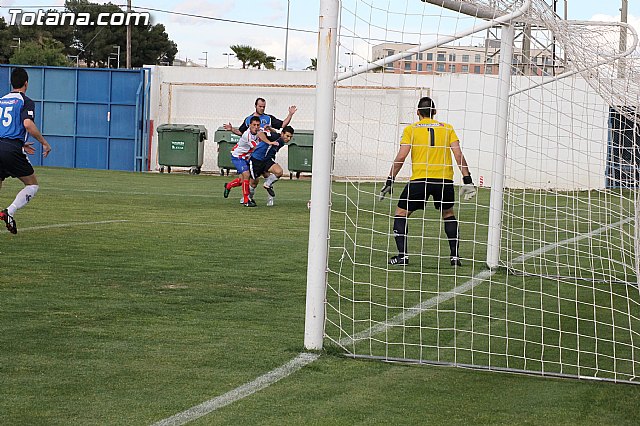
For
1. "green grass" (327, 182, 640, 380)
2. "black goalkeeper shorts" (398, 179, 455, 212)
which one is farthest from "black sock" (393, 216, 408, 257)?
"green grass" (327, 182, 640, 380)

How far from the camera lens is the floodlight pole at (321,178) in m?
6.89

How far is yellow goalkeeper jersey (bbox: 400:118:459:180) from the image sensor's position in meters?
11.4

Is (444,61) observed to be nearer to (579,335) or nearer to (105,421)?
(579,335)

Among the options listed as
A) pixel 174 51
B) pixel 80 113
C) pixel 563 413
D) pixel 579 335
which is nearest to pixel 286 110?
pixel 80 113

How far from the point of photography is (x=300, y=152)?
114ft

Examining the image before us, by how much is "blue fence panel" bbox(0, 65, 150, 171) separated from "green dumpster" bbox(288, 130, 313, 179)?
224 inches

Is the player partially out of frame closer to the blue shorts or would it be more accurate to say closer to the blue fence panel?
the blue shorts

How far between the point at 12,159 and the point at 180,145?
22.3 m

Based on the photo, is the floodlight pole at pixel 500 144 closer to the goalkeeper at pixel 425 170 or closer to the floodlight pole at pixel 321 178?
the goalkeeper at pixel 425 170

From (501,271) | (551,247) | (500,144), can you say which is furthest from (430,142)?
(551,247)

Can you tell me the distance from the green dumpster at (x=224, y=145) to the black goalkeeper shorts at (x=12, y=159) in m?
21.5

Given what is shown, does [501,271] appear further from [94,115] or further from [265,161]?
[94,115]

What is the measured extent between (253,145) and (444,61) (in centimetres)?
1036

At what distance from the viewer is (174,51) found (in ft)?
272
